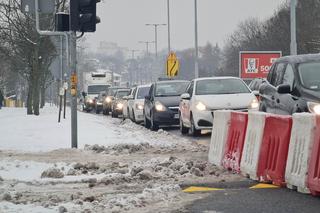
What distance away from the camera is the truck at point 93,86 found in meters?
55.7

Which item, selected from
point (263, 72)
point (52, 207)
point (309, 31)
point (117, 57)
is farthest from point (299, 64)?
point (117, 57)

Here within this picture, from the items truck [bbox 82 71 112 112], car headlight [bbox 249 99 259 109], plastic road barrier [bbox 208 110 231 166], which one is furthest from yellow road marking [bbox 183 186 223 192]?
truck [bbox 82 71 112 112]

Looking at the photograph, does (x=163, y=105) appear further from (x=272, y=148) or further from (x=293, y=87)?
(x=272, y=148)

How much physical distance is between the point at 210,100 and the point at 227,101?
451 mm

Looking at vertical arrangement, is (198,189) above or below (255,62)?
below

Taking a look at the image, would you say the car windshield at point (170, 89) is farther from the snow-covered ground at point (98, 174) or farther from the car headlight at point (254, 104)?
the snow-covered ground at point (98, 174)

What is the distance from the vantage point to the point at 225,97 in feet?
57.4

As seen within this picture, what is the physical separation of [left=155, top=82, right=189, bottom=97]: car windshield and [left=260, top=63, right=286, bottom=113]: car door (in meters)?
9.36

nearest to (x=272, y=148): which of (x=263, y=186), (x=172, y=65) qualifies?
(x=263, y=186)

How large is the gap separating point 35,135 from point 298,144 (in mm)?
9930

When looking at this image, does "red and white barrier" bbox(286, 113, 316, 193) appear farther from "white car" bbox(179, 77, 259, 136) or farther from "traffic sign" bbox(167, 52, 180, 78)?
"traffic sign" bbox(167, 52, 180, 78)

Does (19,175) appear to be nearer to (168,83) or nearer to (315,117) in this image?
(315,117)

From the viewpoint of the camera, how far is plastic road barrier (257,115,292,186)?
8438 millimetres

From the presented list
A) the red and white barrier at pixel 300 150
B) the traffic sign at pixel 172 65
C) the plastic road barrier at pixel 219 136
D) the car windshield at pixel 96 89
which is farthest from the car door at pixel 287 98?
the car windshield at pixel 96 89
